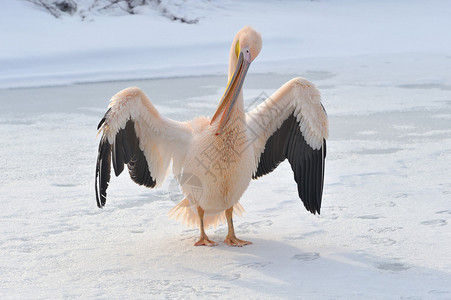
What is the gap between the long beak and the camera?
3.38 metres

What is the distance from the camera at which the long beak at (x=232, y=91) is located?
338 cm

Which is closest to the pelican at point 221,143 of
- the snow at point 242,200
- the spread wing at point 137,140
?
the spread wing at point 137,140

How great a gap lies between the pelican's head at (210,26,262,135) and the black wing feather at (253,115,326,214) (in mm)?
Result: 463

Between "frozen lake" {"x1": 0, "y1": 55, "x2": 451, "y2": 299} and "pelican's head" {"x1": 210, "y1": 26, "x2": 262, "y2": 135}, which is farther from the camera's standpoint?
"pelican's head" {"x1": 210, "y1": 26, "x2": 262, "y2": 135}

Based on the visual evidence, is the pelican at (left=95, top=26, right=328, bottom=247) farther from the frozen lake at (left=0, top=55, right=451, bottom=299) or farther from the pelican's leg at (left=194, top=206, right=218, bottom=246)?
the frozen lake at (left=0, top=55, right=451, bottom=299)

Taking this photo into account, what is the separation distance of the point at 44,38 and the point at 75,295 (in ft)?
31.3

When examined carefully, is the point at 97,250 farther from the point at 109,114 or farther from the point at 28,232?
the point at 109,114

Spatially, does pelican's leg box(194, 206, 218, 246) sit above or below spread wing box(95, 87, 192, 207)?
below

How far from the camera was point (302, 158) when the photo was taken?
3.78 m

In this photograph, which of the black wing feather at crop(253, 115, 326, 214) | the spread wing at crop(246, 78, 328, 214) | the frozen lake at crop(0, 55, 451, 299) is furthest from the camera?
the black wing feather at crop(253, 115, 326, 214)

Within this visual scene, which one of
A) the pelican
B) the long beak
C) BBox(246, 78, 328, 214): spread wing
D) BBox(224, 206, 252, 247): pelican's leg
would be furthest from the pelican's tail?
the long beak

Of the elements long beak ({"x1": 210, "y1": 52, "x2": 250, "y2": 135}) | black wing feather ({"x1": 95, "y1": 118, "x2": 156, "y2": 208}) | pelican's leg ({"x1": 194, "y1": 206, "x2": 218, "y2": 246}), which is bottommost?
pelican's leg ({"x1": 194, "y1": 206, "x2": 218, "y2": 246})

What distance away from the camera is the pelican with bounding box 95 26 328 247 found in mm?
3393

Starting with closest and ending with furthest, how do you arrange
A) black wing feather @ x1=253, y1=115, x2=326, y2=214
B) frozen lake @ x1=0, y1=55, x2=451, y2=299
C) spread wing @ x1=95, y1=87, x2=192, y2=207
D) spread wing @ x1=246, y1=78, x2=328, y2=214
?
frozen lake @ x1=0, y1=55, x2=451, y2=299, spread wing @ x1=95, y1=87, x2=192, y2=207, spread wing @ x1=246, y1=78, x2=328, y2=214, black wing feather @ x1=253, y1=115, x2=326, y2=214
